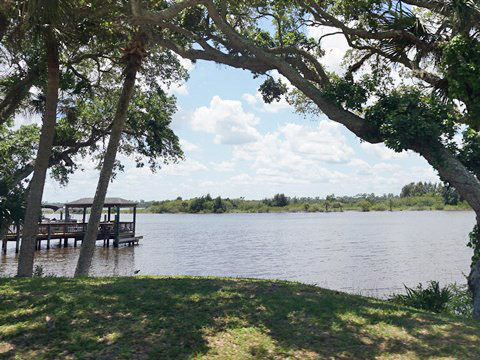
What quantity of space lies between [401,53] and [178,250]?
1188 inches

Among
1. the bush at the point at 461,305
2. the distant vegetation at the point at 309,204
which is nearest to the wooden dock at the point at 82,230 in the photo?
the bush at the point at 461,305

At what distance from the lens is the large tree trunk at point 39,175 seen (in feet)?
36.2

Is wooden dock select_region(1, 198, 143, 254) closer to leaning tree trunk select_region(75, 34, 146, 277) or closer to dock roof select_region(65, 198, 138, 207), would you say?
dock roof select_region(65, 198, 138, 207)

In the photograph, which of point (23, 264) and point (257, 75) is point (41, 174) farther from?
point (257, 75)

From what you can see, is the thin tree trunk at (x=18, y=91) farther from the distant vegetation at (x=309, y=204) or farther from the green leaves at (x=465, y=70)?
the distant vegetation at (x=309, y=204)

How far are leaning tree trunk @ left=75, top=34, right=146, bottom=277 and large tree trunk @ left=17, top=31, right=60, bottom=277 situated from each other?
4.87 ft

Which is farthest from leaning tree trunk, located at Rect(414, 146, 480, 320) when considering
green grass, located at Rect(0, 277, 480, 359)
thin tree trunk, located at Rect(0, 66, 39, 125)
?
thin tree trunk, located at Rect(0, 66, 39, 125)

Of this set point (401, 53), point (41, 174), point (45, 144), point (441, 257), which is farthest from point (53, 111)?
point (441, 257)

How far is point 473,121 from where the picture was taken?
9422 millimetres

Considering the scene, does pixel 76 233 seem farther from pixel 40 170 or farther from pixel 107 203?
pixel 40 170

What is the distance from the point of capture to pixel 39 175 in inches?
446

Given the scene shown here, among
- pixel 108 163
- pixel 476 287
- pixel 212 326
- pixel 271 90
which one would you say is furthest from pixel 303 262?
pixel 212 326

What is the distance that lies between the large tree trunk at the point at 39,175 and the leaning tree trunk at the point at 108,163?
1486mm

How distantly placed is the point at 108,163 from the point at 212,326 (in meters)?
7.76
